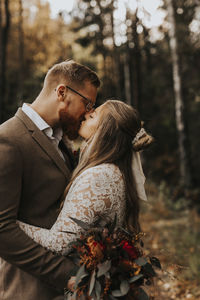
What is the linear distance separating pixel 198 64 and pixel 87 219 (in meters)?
14.0

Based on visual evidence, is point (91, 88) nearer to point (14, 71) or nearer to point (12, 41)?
point (14, 71)

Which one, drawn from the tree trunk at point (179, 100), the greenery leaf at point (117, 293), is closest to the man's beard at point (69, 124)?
the greenery leaf at point (117, 293)

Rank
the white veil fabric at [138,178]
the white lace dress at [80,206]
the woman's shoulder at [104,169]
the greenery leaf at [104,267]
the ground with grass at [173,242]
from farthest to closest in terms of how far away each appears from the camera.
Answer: the ground with grass at [173,242], the white veil fabric at [138,178], the woman's shoulder at [104,169], the white lace dress at [80,206], the greenery leaf at [104,267]

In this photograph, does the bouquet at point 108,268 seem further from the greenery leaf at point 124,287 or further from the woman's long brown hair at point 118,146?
the woman's long brown hair at point 118,146

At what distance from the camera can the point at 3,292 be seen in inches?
86.4

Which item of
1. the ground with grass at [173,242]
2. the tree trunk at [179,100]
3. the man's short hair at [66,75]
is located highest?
the man's short hair at [66,75]

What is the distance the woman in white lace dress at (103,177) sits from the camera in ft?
6.89

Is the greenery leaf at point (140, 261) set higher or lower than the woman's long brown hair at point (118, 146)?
lower

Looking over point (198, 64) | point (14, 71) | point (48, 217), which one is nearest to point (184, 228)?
point (48, 217)

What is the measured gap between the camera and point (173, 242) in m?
6.69

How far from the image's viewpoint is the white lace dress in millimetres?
2092

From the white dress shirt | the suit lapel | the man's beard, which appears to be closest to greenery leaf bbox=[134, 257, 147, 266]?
the suit lapel

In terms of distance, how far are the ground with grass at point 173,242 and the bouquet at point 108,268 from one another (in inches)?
13.7

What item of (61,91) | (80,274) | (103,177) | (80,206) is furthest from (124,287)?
(61,91)
